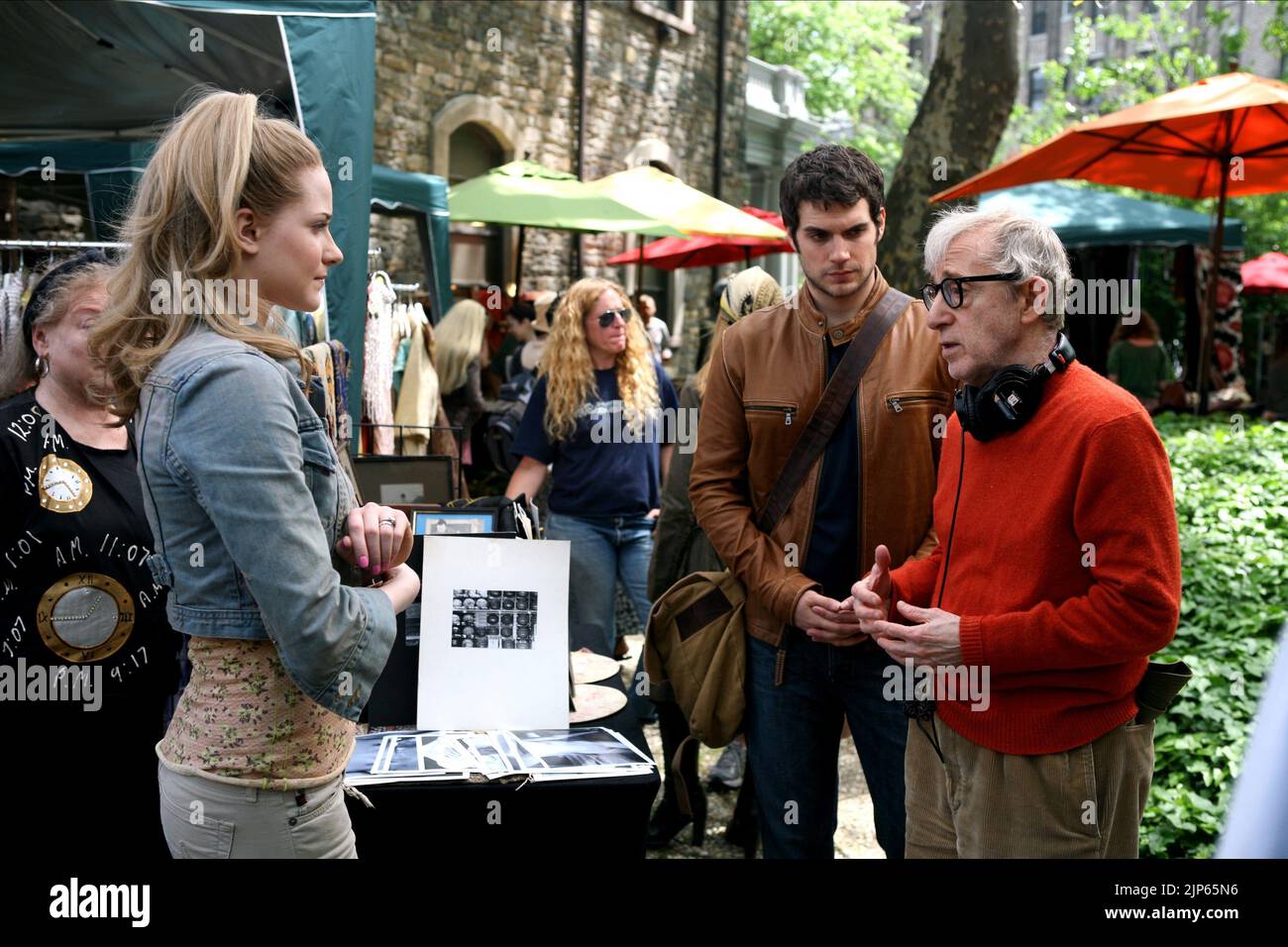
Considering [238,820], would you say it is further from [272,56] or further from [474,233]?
[474,233]

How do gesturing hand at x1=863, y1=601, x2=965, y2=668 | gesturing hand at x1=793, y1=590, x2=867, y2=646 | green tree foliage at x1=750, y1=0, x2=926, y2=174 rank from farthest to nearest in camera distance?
1. green tree foliage at x1=750, y1=0, x2=926, y2=174
2. gesturing hand at x1=793, y1=590, x2=867, y2=646
3. gesturing hand at x1=863, y1=601, x2=965, y2=668

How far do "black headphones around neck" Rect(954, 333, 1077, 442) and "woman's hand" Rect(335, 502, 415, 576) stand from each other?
3.75ft

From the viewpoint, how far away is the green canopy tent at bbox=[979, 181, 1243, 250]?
13.2 m

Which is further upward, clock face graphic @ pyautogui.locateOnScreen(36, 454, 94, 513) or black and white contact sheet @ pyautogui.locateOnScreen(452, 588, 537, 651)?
clock face graphic @ pyautogui.locateOnScreen(36, 454, 94, 513)

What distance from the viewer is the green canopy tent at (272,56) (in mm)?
Result: 4777

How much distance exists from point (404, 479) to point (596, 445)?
0.86m

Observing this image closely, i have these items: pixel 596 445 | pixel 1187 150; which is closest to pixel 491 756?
pixel 596 445

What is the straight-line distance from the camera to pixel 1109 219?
1330 centimetres

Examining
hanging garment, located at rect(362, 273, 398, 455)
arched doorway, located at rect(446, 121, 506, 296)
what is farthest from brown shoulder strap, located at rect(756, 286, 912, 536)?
arched doorway, located at rect(446, 121, 506, 296)

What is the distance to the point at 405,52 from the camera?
13703 millimetres

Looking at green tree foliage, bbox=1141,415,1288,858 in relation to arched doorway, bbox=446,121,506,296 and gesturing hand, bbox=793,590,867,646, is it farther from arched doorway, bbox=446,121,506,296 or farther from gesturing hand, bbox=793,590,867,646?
arched doorway, bbox=446,121,506,296

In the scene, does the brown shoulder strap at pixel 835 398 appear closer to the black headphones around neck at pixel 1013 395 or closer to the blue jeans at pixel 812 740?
the blue jeans at pixel 812 740

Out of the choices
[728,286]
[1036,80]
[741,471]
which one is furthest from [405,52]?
[1036,80]
